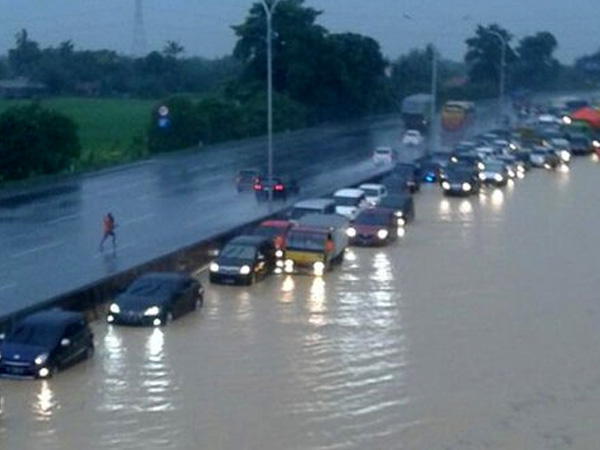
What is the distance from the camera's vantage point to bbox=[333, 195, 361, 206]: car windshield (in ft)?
84.5

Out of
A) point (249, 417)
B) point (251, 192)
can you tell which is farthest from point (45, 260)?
point (251, 192)

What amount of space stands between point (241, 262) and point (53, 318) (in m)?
5.19

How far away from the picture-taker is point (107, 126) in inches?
1914

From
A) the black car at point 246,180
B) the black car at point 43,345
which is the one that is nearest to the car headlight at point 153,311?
the black car at point 43,345

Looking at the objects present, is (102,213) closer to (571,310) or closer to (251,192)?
(251,192)

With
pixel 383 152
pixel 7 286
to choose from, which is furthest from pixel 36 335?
pixel 383 152

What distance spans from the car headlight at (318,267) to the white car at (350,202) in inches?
168

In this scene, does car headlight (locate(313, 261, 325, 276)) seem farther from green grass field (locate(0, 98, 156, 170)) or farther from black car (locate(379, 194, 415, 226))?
green grass field (locate(0, 98, 156, 170))

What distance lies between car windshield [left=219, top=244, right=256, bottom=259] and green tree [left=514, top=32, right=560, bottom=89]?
73.3m

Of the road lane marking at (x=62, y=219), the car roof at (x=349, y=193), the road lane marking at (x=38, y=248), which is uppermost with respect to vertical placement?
the car roof at (x=349, y=193)

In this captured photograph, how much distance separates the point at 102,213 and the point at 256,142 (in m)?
17.5

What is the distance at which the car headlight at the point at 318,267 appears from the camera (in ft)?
67.1

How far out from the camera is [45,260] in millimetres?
20062

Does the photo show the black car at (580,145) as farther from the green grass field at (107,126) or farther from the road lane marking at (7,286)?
the road lane marking at (7,286)
